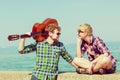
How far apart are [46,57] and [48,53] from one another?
0.06m

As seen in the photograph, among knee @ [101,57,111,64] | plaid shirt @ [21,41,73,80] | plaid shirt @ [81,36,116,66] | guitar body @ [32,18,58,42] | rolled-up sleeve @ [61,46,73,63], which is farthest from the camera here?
plaid shirt @ [81,36,116,66]

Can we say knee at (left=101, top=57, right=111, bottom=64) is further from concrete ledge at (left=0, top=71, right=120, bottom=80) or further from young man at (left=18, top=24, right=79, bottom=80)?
young man at (left=18, top=24, right=79, bottom=80)

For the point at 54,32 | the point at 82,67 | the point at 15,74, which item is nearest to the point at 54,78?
the point at 54,32

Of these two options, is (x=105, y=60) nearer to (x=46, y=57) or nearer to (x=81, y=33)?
(x=81, y=33)

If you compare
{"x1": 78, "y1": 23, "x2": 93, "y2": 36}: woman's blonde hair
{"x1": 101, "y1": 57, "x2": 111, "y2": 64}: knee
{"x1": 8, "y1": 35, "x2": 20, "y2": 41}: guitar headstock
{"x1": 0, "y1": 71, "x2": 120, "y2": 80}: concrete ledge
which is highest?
{"x1": 78, "y1": 23, "x2": 93, "y2": 36}: woman's blonde hair

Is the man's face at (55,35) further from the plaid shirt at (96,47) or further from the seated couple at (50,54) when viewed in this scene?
the plaid shirt at (96,47)

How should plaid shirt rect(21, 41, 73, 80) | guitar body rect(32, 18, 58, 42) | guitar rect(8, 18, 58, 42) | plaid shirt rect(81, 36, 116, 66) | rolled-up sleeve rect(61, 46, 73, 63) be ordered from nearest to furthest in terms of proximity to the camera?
plaid shirt rect(21, 41, 73, 80)
rolled-up sleeve rect(61, 46, 73, 63)
guitar rect(8, 18, 58, 42)
guitar body rect(32, 18, 58, 42)
plaid shirt rect(81, 36, 116, 66)

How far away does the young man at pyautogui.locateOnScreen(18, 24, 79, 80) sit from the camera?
609 cm

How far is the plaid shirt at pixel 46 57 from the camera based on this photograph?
20.0 feet

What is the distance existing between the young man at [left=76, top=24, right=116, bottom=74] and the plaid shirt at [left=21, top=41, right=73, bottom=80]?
1.24 m

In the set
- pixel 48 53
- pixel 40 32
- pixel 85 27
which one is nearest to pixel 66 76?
pixel 85 27

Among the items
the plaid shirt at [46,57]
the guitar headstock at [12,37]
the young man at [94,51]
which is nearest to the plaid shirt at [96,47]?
the young man at [94,51]

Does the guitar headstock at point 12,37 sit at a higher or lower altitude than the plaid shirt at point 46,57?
higher

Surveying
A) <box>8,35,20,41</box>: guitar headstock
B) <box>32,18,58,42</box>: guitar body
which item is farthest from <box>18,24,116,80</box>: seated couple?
<box>32,18,58,42</box>: guitar body
